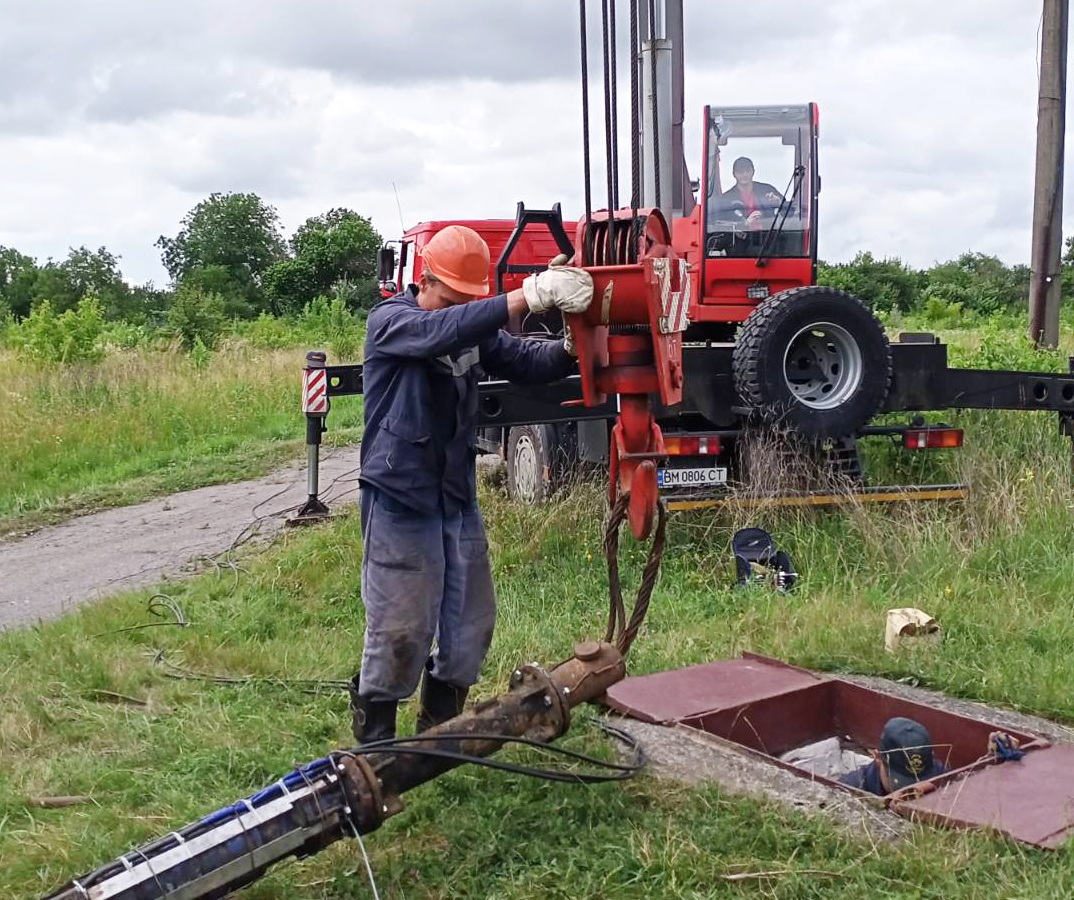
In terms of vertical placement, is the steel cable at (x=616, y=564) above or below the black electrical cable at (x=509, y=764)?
above

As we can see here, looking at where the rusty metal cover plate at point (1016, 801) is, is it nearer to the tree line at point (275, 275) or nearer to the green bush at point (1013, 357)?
the green bush at point (1013, 357)

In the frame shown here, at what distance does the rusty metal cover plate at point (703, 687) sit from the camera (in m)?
4.86

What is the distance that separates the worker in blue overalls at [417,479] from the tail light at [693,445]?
128 inches

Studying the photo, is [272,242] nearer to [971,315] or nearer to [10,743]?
[971,315]

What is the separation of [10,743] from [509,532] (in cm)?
357

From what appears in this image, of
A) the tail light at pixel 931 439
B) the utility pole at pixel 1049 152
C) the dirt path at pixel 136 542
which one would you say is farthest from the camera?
the utility pole at pixel 1049 152

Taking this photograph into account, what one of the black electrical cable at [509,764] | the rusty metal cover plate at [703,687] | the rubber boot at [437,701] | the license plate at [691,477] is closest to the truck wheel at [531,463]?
the license plate at [691,477]

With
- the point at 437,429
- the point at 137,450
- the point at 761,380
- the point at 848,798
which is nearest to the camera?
the point at 848,798

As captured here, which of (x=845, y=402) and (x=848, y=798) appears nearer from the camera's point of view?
(x=848, y=798)

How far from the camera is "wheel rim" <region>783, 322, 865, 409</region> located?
303 inches

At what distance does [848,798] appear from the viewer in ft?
13.0

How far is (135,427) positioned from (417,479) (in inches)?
451

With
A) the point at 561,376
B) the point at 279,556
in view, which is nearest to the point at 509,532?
the point at 279,556

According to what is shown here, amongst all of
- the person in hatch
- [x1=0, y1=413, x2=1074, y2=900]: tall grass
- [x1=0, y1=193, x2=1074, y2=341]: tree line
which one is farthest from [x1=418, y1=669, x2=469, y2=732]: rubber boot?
[x1=0, y1=193, x2=1074, y2=341]: tree line
